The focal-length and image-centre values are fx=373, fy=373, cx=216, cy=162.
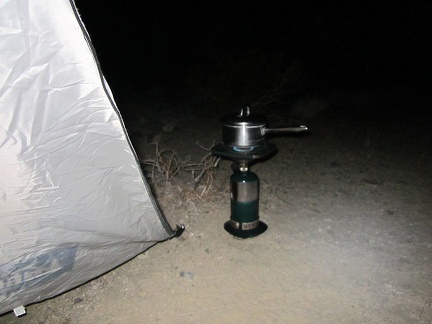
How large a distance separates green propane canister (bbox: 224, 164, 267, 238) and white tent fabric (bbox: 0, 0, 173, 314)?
0.81m

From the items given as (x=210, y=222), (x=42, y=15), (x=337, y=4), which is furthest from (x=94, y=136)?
(x=337, y=4)

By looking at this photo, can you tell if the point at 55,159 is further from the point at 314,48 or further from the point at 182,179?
the point at 314,48

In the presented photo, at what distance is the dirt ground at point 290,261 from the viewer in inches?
84.7

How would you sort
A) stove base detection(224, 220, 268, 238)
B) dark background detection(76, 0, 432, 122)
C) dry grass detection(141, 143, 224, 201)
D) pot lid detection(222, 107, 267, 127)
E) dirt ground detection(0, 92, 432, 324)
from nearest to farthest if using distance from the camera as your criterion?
dirt ground detection(0, 92, 432, 324) < pot lid detection(222, 107, 267, 127) < stove base detection(224, 220, 268, 238) < dry grass detection(141, 143, 224, 201) < dark background detection(76, 0, 432, 122)

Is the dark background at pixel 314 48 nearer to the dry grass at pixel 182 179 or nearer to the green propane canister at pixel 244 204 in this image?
the dry grass at pixel 182 179

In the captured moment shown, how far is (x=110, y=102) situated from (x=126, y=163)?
35 centimetres

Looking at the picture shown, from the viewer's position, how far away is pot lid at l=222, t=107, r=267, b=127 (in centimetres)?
244

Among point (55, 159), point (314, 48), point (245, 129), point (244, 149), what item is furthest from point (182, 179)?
point (314, 48)

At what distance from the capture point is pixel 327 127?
5.32 m

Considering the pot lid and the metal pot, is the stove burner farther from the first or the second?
the pot lid

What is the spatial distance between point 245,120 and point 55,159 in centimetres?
122

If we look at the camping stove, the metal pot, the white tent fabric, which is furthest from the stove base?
the white tent fabric

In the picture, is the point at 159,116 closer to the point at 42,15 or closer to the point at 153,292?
the point at 153,292

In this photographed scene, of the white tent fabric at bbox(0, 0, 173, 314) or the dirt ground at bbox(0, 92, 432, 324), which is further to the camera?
the dirt ground at bbox(0, 92, 432, 324)
